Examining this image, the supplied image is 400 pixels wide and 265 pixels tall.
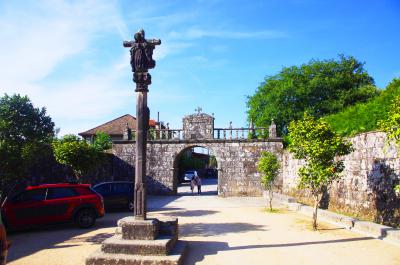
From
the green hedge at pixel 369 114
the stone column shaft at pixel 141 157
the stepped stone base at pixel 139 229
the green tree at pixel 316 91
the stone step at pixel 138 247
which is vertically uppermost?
the green tree at pixel 316 91

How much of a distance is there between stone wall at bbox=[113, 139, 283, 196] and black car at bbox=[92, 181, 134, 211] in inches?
354

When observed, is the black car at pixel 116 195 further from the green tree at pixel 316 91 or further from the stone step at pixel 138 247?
the green tree at pixel 316 91

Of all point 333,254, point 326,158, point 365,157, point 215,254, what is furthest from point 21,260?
point 365,157

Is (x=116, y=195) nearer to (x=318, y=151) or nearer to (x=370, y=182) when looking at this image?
(x=318, y=151)

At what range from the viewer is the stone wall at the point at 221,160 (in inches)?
939

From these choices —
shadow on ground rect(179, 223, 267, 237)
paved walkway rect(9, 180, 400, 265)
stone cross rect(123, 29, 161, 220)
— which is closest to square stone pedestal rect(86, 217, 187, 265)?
paved walkway rect(9, 180, 400, 265)

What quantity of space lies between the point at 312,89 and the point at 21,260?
2869cm

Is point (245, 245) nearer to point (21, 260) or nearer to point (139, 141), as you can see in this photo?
point (139, 141)

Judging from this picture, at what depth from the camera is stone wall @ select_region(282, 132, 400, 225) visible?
32.5ft

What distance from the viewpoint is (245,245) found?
26.8ft

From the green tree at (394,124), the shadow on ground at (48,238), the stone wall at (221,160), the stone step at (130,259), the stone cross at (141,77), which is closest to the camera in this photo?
→ the green tree at (394,124)

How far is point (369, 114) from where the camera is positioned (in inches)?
507

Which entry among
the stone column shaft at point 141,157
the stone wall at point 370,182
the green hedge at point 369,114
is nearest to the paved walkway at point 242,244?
the stone column shaft at point 141,157

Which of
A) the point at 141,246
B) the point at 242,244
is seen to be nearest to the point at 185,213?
the point at 242,244
